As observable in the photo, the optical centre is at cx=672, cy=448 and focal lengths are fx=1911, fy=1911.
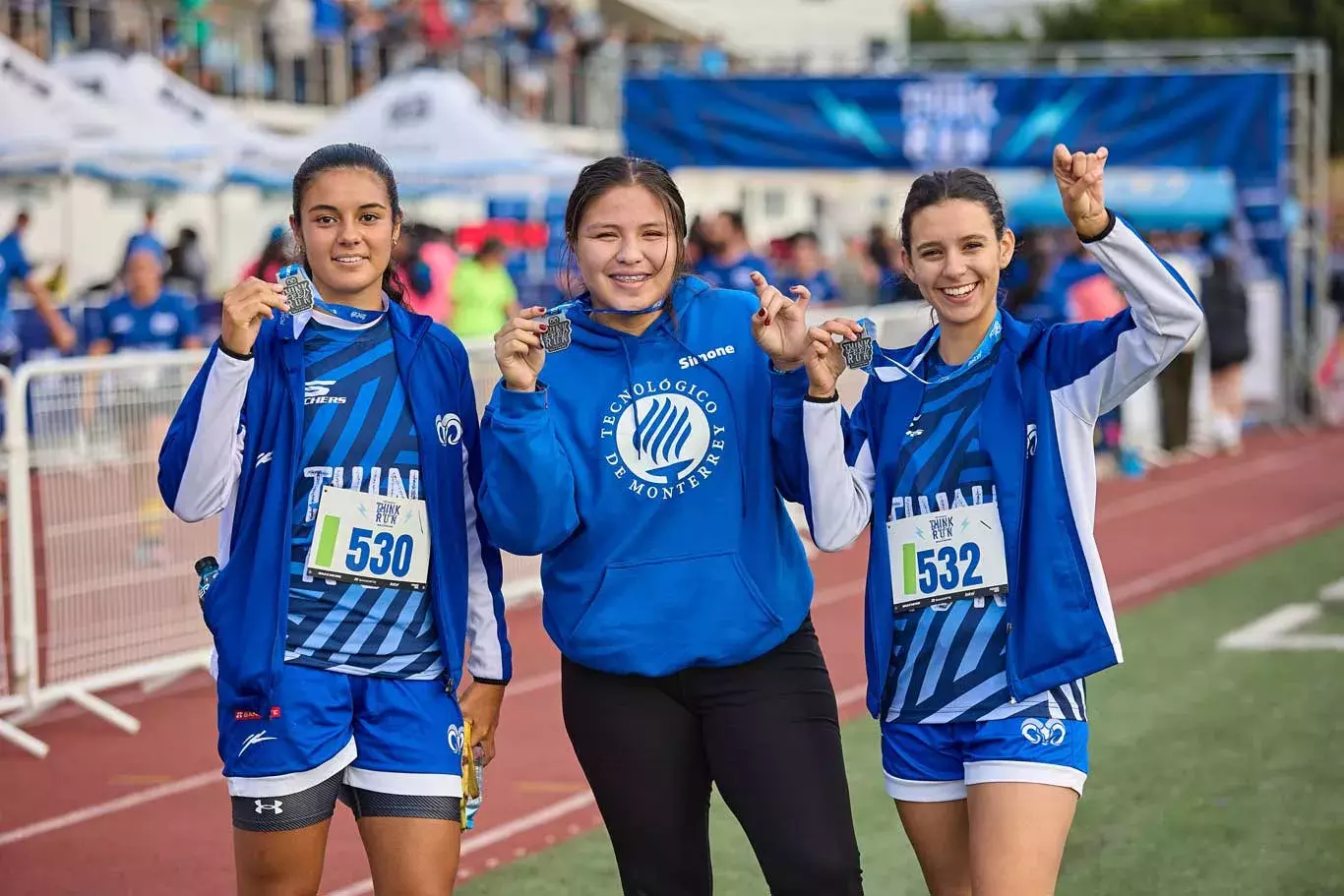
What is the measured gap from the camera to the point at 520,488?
12.2 ft

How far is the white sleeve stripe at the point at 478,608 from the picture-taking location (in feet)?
13.2

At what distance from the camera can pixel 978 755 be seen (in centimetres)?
387

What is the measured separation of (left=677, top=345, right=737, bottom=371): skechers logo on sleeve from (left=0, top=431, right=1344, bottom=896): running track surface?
271 cm

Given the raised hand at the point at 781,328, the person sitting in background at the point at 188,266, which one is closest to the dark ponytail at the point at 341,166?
the raised hand at the point at 781,328

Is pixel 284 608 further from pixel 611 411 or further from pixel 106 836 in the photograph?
pixel 106 836

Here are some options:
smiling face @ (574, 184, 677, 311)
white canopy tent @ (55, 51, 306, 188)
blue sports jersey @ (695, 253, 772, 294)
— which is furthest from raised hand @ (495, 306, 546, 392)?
white canopy tent @ (55, 51, 306, 188)

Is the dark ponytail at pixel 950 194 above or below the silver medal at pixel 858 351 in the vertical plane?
above

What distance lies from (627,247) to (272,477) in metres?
0.84

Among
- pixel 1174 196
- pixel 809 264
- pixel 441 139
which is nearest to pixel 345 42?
pixel 441 139

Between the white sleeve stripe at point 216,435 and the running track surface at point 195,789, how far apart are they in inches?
95.5

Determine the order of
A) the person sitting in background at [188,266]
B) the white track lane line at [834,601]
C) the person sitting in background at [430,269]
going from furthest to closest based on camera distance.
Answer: the person sitting in background at [188,266] → the person sitting in background at [430,269] → the white track lane line at [834,601]

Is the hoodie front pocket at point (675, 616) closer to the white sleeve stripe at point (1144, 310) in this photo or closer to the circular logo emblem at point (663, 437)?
the circular logo emblem at point (663, 437)

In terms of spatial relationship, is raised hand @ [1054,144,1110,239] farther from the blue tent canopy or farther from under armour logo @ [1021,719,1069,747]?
the blue tent canopy

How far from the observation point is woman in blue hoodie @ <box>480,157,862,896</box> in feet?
12.2
